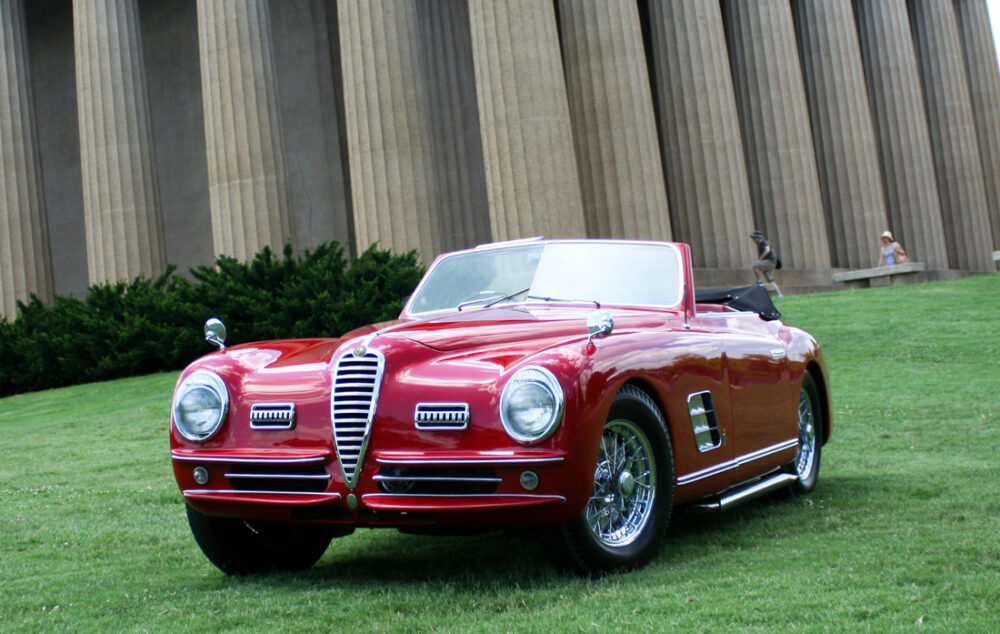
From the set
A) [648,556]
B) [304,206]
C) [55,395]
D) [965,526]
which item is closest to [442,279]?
[648,556]

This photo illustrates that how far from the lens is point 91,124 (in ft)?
86.7

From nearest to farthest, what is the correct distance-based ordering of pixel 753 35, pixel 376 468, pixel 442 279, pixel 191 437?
pixel 376 468 → pixel 191 437 → pixel 442 279 → pixel 753 35

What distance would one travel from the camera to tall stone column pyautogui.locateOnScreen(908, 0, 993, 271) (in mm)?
36531

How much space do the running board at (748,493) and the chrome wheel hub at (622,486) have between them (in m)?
0.67

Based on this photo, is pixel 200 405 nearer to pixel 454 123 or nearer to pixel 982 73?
pixel 454 123

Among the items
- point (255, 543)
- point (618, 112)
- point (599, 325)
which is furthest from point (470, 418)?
point (618, 112)

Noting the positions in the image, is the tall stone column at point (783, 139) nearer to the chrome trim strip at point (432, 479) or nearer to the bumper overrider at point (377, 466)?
the bumper overrider at point (377, 466)

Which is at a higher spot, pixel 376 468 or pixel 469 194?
pixel 469 194

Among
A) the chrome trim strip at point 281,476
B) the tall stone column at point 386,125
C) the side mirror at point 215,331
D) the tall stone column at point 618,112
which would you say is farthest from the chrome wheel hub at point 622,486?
the tall stone column at point 618,112

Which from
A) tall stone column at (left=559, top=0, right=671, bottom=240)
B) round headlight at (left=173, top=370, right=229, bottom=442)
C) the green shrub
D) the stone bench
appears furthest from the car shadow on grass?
the stone bench

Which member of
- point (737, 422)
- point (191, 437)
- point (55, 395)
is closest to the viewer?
point (191, 437)

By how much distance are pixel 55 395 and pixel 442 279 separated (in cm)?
1471

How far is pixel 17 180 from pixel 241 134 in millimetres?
7739

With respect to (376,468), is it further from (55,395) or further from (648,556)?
(55,395)
